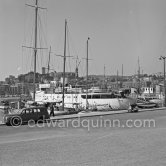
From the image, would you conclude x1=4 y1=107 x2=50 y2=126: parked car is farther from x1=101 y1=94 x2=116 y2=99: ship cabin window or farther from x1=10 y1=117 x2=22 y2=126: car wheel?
x1=101 y1=94 x2=116 y2=99: ship cabin window

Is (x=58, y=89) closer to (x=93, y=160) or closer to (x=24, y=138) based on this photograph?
(x=24, y=138)

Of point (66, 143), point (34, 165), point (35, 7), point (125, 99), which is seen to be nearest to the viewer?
point (34, 165)

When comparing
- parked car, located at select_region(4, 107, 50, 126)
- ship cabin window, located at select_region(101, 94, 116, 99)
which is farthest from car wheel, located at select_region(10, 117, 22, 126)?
ship cabin window, located at select_region(101, 94, 116, 99)

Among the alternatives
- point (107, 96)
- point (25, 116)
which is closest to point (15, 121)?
point (25, 116)

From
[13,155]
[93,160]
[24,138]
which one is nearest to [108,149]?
[93,160]

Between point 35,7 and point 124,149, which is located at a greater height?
point 35,7

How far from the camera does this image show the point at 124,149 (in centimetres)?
1484

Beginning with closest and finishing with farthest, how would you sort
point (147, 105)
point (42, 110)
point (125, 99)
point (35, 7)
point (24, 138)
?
point (24, 138) < point (42, 110) < point (35, 7) < point (147, 105) < point (125, 99)

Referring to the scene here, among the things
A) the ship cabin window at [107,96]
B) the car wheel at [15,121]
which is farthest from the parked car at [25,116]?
the ship cabin window at [107,96]

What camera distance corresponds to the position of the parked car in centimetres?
2761

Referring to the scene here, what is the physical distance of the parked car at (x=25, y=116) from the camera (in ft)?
90.6

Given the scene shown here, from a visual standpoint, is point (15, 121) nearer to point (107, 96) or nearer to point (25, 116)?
point (25, 116)

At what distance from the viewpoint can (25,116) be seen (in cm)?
2850

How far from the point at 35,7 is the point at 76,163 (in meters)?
38.4
